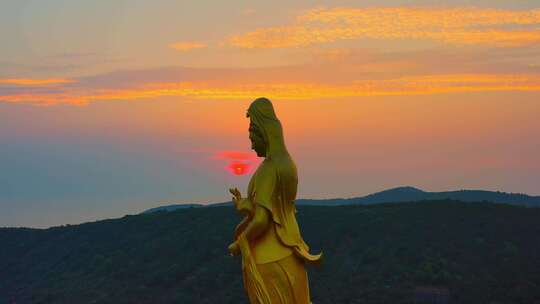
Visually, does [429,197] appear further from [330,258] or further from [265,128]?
[265,128]

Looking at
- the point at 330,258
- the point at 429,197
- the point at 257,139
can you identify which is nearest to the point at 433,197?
the point at 429,197

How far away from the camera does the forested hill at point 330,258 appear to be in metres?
61.8

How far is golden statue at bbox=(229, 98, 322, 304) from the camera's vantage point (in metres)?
16.2

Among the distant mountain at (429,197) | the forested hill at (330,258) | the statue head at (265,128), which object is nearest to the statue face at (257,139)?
the statue head at (265,128)

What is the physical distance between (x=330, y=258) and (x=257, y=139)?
57179 millimetres

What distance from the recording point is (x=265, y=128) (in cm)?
1644

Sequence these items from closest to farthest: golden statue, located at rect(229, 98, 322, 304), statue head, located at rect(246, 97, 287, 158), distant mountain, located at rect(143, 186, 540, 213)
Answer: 1. golden statue, located at rect(229, 98, 322, 304)
2. statue head, located at rect(246, 97, 287, 158)
3. distant mountain, located at rect(143, 186, 540, 213)

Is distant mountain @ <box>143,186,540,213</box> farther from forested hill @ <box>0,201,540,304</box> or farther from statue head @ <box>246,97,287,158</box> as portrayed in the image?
statue head @ <box>246,97,287,158</box>

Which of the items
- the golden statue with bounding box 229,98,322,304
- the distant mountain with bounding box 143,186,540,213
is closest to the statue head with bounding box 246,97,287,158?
the golden statue with bounding box 229,98,322,304

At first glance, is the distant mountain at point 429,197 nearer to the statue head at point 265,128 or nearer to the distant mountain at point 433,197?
the distant mountain at point 433,197

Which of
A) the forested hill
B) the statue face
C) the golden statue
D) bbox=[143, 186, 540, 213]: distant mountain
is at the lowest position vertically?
the golden statue

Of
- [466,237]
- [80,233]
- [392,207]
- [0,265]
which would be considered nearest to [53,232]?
[80,233]

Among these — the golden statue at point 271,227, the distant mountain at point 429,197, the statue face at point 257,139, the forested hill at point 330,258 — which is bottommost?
the golden statue at point 271,227

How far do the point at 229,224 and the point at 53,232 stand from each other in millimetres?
23390
